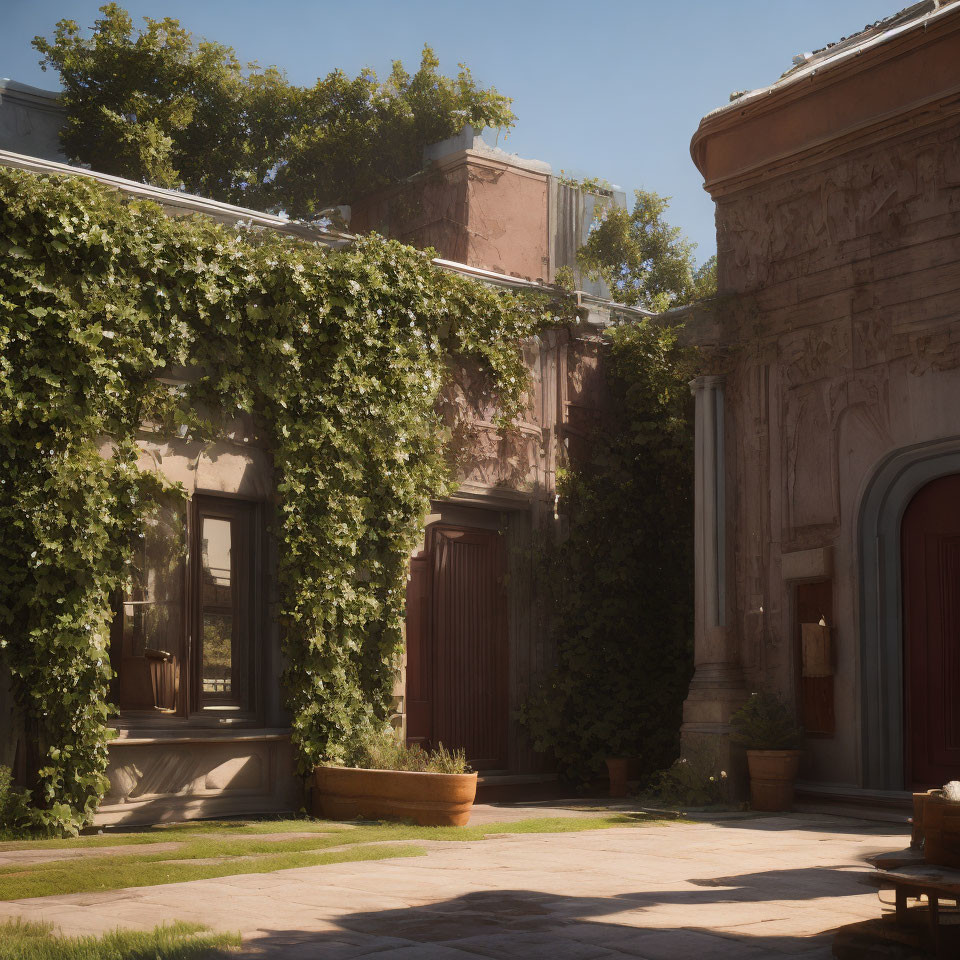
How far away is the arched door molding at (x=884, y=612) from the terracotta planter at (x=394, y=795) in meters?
3.69

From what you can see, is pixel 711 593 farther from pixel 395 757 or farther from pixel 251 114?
pixel 251 114

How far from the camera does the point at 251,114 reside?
2384 cm

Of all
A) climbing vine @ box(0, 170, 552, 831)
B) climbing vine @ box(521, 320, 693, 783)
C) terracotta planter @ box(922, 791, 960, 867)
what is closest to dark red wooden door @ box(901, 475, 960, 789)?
climbing vine @ box(521, 320, 693, 783)

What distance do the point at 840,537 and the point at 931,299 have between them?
2163 mm

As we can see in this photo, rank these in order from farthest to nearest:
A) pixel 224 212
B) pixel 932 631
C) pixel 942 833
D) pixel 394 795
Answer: pixel 224 212, pixel 932 631, pixel 394 795, pixel 942 833

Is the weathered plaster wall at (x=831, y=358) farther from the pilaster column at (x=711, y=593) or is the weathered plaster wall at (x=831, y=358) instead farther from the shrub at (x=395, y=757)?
the shrub at (x=395, y=757)

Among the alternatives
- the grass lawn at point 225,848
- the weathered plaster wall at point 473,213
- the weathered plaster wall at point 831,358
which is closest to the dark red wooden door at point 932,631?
the weathered plaster wall at point 831,358

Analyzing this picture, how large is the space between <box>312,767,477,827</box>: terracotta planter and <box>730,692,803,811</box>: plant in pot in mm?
2882

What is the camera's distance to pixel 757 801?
1124 cm

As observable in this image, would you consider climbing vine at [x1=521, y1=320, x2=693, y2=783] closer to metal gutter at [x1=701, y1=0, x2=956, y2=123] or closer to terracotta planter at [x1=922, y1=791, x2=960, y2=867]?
metal gutter at [x1=701, y1=0, x2=956, y2=123]

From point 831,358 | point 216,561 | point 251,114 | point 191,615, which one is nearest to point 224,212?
point 216,561

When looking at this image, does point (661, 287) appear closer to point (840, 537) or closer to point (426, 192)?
point (426, 192)

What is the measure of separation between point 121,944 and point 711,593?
8520 millimetres

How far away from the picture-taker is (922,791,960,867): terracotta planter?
16.2ft
